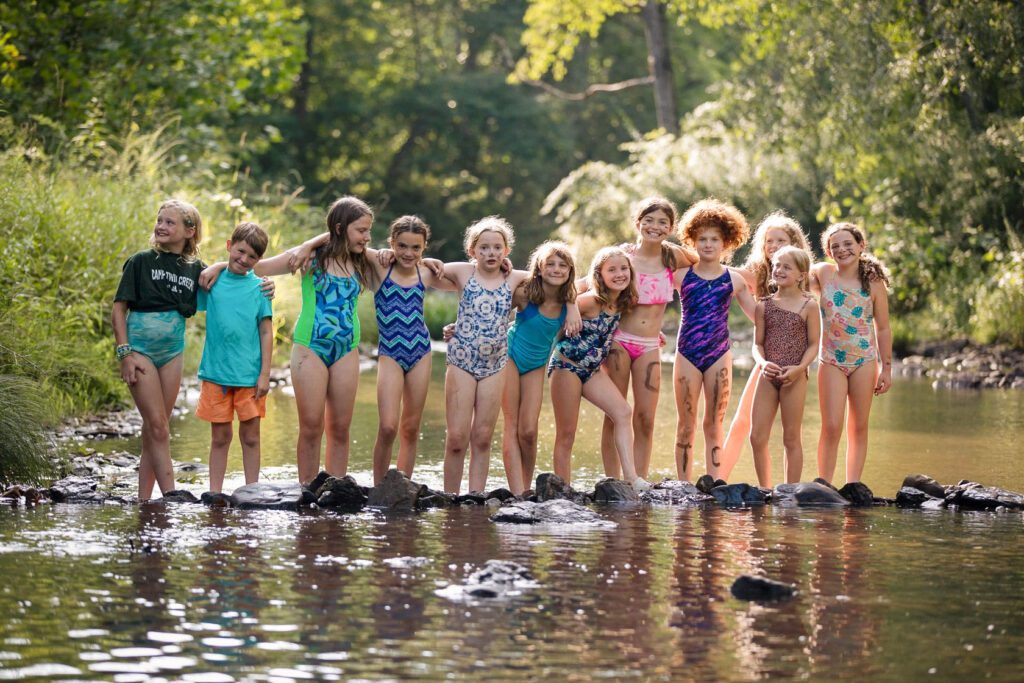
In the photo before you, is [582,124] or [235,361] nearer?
[235,361]

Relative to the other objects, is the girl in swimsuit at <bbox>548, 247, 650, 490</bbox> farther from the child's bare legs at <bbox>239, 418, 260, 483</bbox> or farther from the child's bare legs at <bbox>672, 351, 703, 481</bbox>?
the child's bare legs at <bbox>239, 418, 260, 483</bbox>

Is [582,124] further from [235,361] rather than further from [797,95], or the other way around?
[235,361]

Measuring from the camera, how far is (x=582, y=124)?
52938 millimetres

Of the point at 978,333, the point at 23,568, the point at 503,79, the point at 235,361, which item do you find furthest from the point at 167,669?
the point at 503,79

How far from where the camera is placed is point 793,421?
9047 mm

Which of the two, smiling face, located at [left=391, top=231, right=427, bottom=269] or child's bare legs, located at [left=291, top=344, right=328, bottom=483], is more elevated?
smiling face, located at [left=391, top=231, right=427, bottom=269]

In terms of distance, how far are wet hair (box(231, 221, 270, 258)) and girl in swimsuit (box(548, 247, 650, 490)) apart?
1.93 metres

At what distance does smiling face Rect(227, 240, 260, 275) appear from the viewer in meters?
8.27

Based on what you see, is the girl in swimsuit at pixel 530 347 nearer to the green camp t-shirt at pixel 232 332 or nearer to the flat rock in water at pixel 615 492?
the flat rock in water at pixel 615 492

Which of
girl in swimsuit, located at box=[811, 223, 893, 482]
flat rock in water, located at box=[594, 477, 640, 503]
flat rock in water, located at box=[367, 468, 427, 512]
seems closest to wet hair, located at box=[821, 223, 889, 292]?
girl in swimsuit, located at box=[811, 223, 893, 482]

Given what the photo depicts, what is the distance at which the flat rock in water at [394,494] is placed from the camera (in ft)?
26.6

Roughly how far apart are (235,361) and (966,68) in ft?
47.6

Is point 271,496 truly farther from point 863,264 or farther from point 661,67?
point 661,67

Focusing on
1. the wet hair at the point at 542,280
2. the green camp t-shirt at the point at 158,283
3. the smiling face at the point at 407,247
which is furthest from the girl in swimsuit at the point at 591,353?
the green camp t-shirt at the point at 158,283
